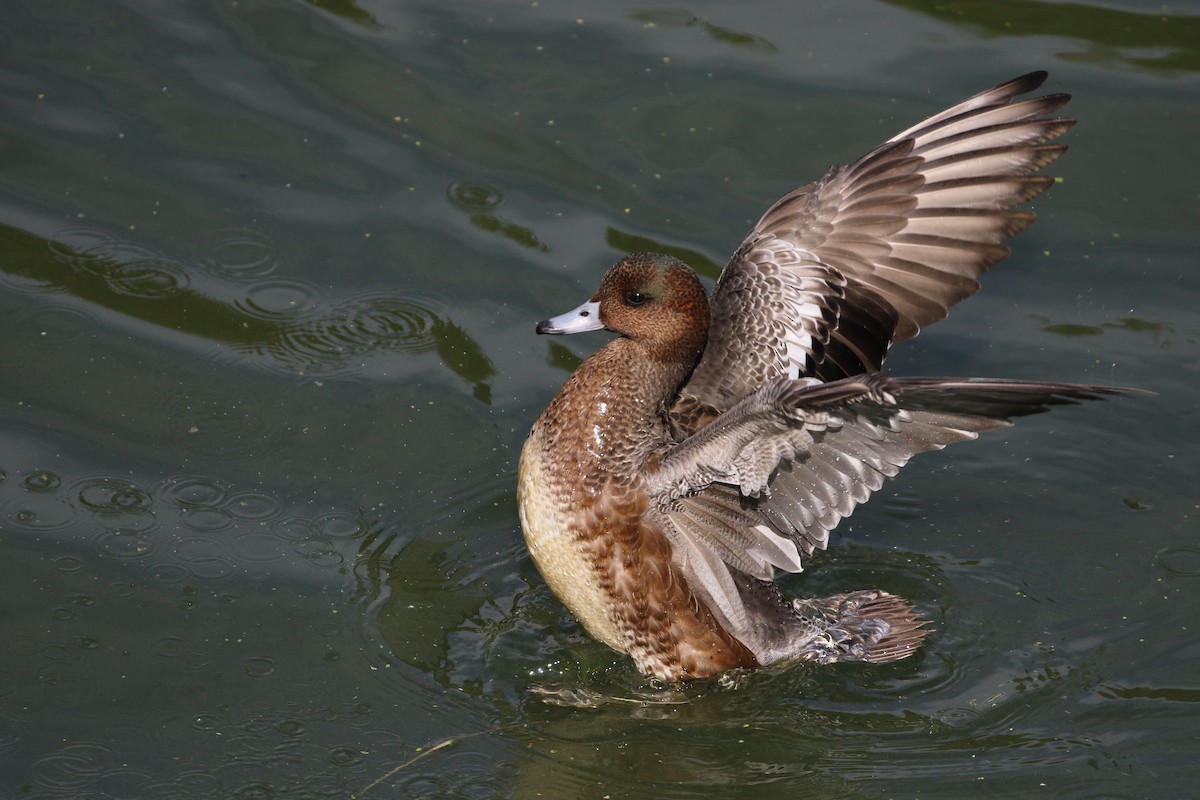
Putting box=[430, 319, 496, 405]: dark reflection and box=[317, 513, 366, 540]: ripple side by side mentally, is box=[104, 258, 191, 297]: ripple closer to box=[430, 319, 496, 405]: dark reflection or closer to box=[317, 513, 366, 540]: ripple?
box=[430, 319, 496, 405]: dark reflection

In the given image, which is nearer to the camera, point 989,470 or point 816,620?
point 816,620

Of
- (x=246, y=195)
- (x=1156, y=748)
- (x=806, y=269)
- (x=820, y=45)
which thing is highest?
(x=820, y=45)

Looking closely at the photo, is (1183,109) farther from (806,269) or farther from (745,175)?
(806,269)

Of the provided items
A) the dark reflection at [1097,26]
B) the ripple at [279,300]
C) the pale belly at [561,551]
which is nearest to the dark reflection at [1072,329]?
the dark reflection at [1097,26]

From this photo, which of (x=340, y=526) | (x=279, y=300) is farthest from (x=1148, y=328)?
(x=279, y=300)

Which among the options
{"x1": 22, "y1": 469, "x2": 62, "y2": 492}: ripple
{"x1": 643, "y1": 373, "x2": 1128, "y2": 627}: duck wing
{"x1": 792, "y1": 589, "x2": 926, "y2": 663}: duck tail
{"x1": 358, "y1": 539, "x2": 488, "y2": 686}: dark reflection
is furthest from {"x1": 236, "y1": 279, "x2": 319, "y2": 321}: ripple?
{"x1": 792, "y1": 589, "x2": 926, "y2": 663}: duck tail

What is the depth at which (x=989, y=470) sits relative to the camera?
548cm

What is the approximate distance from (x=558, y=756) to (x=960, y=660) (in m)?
1.46

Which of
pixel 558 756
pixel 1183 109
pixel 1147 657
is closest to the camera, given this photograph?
pixel 558 756

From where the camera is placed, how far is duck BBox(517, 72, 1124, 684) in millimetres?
4285

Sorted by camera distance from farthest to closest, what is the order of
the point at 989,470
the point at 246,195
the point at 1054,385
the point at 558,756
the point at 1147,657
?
the point at 246,195, the point at 989,470, the point at 1147,657, the point at 558,756, the point at 1054,385

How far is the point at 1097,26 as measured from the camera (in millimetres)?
7289

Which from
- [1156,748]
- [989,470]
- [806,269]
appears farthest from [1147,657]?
[806,269]

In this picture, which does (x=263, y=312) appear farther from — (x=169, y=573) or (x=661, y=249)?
(x=661, y=249)
